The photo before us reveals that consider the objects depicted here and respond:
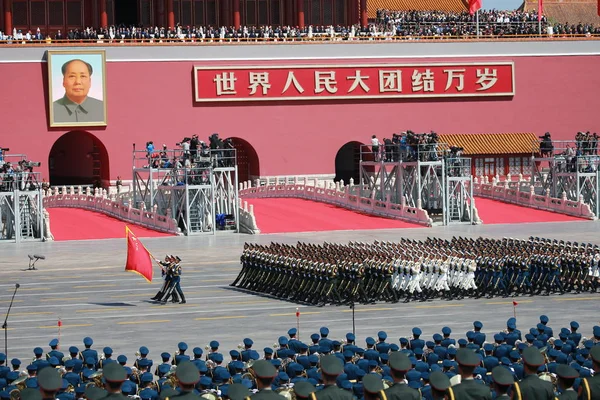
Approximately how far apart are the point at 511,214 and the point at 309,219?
8.26 m

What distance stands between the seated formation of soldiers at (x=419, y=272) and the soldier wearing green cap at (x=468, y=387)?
56.1 feet

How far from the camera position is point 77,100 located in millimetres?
55406

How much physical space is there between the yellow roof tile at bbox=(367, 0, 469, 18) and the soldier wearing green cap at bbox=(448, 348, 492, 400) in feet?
198

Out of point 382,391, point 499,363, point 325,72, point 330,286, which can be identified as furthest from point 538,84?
point 382,391

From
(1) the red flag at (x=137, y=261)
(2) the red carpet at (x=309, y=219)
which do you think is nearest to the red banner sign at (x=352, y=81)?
(2) the red carpet at (x=309, y=219)

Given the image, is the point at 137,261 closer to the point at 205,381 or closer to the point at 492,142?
the point at 205,381

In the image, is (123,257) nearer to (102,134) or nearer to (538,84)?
(102,134)

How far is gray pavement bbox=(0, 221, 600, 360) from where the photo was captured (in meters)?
24.3

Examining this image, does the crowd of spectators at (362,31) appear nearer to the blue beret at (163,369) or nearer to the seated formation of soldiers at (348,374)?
the seated formation of soldiers at (348,374)

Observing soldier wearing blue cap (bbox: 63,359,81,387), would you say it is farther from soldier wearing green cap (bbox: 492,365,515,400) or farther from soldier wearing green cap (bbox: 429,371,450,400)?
soldier wearing green cap (bbox: 492,365,515,400)

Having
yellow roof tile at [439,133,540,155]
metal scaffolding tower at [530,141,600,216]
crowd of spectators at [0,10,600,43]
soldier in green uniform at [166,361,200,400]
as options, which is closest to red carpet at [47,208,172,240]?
crowd of spectators at [0,10,600,43]

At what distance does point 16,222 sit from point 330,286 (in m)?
17.9

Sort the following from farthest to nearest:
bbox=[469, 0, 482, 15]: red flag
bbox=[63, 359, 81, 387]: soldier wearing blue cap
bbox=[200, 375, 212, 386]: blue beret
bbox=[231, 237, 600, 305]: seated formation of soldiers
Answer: bbox=[469, 0, 482, 15]: red flag → bbox=[231, 237, 600, 305]: seated formation of soldiers → bbox=[63, 359, 81, 387]: soldier wearing blue cap → bbox=[200, 375, 212, 386]: blue beret

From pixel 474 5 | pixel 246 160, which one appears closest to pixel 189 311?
pixel 246 160
